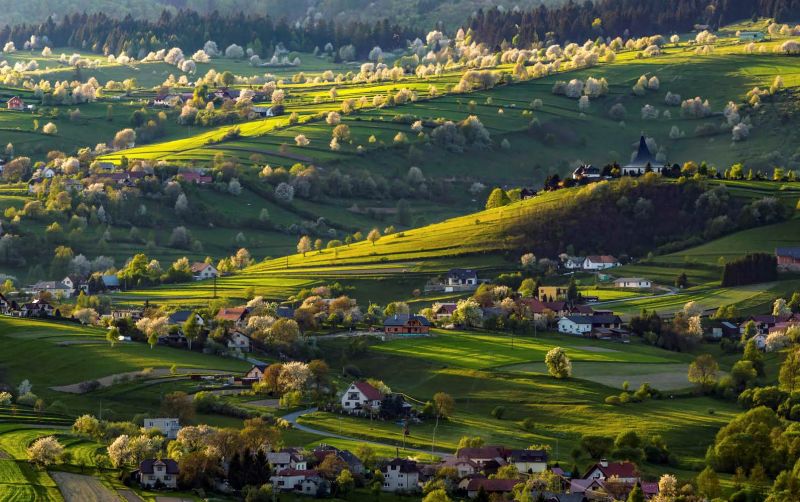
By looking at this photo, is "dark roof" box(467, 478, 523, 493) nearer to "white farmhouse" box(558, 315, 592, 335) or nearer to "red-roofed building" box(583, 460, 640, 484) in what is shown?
"red-roofed building" box(583, 460, 640, 484)

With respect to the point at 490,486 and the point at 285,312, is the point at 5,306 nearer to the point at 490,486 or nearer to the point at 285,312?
the point at 285,312

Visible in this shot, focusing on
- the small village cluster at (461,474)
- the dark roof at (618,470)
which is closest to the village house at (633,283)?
the small village cluster at (461,474)

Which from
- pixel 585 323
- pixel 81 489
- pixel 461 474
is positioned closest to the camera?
pixel 81 489

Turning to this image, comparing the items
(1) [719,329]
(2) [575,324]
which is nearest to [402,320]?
(2) [575,324]

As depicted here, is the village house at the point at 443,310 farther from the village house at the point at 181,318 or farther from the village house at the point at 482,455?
the village house at the point at 482,455

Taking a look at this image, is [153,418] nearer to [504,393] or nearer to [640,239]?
[504,393]

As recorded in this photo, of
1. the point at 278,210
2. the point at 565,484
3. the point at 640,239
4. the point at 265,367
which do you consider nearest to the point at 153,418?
the point at 265,367
